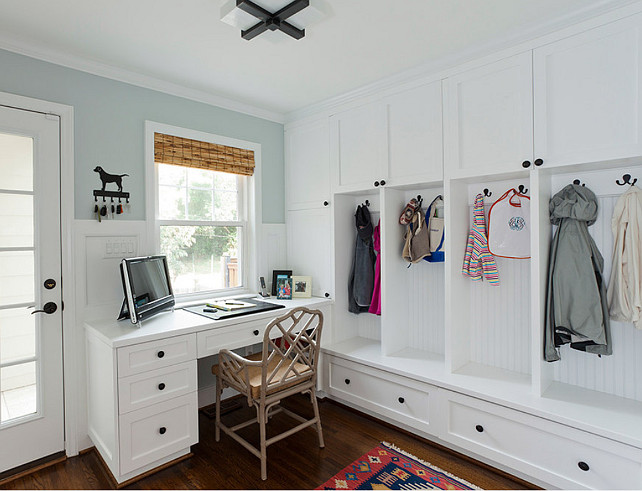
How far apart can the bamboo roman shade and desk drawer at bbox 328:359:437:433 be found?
6.01 ft

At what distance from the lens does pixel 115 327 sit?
7.63 ft

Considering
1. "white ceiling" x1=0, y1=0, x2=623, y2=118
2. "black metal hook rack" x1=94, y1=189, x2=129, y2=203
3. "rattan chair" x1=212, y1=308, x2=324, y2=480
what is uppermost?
"white ceiling" x1=0, y1=0, x2=623, y2=118

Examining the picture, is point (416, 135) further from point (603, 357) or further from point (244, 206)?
point (603, 357)

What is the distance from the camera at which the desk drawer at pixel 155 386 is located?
6.89 ft

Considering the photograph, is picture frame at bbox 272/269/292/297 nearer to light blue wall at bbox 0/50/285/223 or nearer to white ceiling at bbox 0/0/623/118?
light blue wall at bbox 0/50/285/223

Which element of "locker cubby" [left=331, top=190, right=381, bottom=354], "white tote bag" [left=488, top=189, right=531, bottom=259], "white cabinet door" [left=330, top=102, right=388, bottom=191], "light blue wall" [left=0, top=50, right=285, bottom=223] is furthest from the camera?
"locker cubby" [left=331, top=190, right=381, bottom=354]

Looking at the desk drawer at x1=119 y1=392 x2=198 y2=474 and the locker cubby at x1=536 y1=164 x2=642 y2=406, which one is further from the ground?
the locker cubby at x1=536 y1=164 x2=642 y2=406

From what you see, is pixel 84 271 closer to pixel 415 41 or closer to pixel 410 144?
pixel 410 144

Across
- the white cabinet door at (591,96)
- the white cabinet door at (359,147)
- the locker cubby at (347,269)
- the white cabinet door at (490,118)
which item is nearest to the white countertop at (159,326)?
the locker cubby at (347,269)

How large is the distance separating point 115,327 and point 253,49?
1893 millimetres

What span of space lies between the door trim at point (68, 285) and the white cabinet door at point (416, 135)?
214 centimetres

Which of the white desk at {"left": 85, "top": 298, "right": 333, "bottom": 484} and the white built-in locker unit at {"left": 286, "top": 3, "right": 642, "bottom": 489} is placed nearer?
the white built-in locker unit at {"left": 286, "top": 3, "right": 642, "bottom": 489}

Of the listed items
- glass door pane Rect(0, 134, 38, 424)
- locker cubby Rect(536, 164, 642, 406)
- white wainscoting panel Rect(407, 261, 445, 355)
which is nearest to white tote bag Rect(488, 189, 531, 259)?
locker cubby Rect(536, 164, 642, 406)

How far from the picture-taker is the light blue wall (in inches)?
91.0
